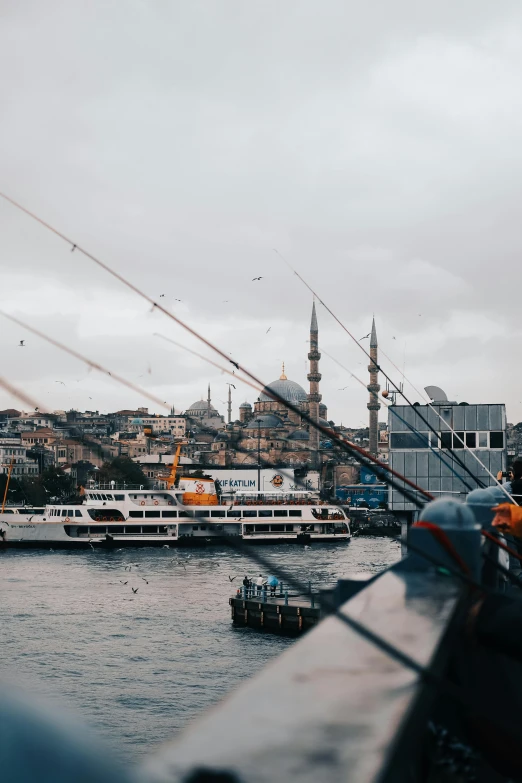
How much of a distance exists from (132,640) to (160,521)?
28.7m

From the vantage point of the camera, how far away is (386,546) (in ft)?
165

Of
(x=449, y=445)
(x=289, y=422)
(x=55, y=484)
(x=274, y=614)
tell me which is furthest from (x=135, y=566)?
(x=289, y=422)

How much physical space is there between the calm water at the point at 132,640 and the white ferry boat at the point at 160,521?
8.60m

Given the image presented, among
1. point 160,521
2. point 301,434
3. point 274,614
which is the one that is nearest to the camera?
point 274,614

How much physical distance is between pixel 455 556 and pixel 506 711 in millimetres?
523

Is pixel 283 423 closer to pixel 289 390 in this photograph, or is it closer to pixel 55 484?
pixel 289 390

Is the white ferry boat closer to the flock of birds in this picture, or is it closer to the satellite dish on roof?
the flock of birds

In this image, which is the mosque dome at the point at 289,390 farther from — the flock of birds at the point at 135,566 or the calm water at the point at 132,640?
the calm water at the point at 132,640

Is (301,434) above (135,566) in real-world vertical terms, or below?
above

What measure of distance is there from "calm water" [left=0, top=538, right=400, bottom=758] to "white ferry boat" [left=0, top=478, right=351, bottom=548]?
8603mm

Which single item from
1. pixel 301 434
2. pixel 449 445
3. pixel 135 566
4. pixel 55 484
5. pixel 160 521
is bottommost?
pixel 135 566

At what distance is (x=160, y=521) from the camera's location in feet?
164

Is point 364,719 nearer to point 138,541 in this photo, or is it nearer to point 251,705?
point 251,705

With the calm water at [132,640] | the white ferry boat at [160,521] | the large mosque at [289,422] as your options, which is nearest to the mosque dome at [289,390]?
the large mosque at [289,422]
